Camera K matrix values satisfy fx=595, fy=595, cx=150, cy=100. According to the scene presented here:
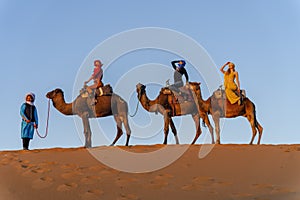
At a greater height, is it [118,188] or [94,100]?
[94,100]

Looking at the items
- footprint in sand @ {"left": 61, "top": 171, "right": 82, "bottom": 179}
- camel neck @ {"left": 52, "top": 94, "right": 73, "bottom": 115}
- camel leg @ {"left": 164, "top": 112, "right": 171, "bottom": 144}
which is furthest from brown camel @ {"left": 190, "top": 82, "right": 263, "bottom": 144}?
footprint in sand @ {"left": 61, "top": 171, "right": 82, "bottom": 179}

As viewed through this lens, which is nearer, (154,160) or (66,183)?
(66,183)

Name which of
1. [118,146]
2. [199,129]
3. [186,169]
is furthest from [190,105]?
[186,169]

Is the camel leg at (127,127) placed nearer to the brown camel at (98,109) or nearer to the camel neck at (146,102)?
the brown camel at (98,109)

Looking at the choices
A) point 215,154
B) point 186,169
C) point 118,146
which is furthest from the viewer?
point 118,146

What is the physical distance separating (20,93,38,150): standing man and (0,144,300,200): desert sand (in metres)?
0.91

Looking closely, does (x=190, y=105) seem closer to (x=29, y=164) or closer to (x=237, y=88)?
(x=237, y=88)

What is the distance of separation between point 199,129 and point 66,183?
289 inches

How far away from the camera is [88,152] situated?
703 inches

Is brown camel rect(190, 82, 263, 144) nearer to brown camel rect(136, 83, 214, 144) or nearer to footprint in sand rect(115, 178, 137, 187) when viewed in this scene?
brown camel rect(136, 83, 214, 144)

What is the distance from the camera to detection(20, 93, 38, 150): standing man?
62.8ft

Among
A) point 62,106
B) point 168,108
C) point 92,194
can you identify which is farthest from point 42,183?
point 168,108

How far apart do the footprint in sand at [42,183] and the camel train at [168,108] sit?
4.68m

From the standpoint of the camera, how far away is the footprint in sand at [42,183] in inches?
577
